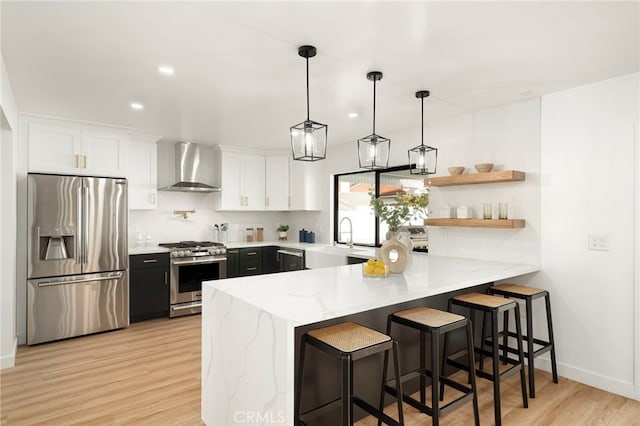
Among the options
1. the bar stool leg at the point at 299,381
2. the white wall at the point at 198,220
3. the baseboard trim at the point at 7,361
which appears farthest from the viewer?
the white wall at the point at 198,220

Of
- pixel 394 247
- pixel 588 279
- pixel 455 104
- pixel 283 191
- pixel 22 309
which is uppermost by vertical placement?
pixel 455 104

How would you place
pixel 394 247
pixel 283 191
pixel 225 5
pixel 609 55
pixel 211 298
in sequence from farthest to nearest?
pixel 283 191 < pixel 394 247 < pixel 609 55 < pixel 211 298 < pixel 225 5

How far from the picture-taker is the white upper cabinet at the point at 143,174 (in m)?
4.91

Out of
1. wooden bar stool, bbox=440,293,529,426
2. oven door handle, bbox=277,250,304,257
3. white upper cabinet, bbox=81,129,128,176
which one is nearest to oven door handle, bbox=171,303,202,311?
oven door handle, bbox=277,250,304,257

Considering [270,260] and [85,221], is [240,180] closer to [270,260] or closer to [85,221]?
[270,260]

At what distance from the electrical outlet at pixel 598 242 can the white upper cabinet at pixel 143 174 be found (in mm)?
4867

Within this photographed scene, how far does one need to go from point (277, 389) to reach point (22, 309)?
361 cm

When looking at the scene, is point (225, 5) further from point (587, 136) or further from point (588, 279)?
point (588, 279)

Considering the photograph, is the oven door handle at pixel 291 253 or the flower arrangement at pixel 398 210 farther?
the oven door handle at pixel 291 253

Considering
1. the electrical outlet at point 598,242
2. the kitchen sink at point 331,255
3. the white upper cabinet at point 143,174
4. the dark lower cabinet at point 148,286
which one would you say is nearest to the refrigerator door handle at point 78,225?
the dark lower cabinet at point 148,286

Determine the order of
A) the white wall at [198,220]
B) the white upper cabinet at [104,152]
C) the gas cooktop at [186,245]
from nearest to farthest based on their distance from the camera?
the white upper cabinet at [104,152] < the gas cooktop at [186,245] < the white wall at [198,220]

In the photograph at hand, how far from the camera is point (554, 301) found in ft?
10.6

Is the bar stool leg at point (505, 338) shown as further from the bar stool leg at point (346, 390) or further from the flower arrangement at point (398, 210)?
the bar stool leg at point (346, 390)

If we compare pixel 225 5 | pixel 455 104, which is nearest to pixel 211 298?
pixel 225 5
